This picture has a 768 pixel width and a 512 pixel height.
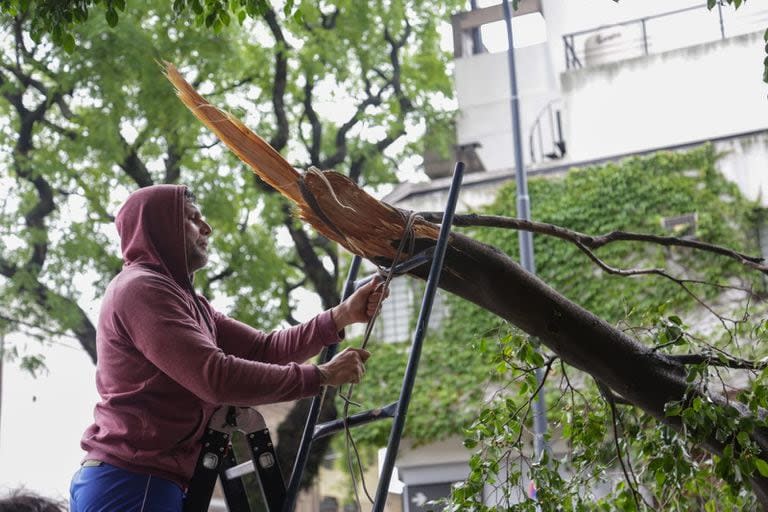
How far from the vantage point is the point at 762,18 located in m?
17.7

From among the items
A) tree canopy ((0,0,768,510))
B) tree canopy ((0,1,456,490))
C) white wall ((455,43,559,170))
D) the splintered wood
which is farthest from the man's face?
white wall ((455,43,559,170))

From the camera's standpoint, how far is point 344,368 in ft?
9.32

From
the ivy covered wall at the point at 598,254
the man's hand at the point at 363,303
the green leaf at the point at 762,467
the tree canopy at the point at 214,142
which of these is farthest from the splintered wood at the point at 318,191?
the ivy covered wall at the point at 598,254

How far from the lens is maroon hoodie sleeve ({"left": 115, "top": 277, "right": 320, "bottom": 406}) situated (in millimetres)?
2689

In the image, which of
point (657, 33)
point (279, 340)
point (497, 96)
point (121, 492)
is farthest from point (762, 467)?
point (497, 96)

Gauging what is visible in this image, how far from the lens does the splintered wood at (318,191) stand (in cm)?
303

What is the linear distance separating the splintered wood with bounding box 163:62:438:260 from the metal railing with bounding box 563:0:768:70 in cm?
1481

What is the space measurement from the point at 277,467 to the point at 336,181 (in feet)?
2.44

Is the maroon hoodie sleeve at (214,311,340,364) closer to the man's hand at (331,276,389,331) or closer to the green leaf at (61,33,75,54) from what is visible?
the man's hand at (331,276,389,331)

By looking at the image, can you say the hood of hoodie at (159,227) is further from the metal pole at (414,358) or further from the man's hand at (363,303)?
the metal pole at (414,358)

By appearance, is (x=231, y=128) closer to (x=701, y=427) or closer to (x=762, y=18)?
(x=701, y=427)

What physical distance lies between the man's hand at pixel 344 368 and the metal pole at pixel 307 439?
0.40 feet

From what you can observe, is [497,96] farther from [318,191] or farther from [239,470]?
[239,470]

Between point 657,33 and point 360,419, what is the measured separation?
15.9 meters
